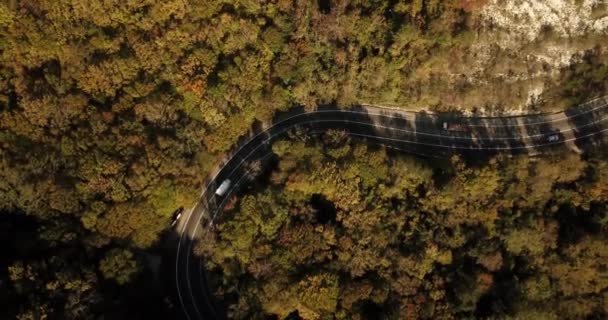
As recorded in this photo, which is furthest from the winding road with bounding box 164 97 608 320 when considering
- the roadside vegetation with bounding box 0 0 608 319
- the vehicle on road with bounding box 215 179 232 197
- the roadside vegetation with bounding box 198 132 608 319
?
the roadside vegetation with bounding box 198 132 608 319

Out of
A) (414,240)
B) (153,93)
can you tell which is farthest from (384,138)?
(153,93)

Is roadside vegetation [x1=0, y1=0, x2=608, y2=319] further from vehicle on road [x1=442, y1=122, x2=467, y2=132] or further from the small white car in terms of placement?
the small white car

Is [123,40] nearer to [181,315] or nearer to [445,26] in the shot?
[181,315]

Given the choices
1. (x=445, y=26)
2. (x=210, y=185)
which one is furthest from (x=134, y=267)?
(x=445, y=26)

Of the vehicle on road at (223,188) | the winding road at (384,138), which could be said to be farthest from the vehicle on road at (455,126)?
the vehicle on road at (223,188)

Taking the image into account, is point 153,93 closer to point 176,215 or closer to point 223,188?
point 223,188

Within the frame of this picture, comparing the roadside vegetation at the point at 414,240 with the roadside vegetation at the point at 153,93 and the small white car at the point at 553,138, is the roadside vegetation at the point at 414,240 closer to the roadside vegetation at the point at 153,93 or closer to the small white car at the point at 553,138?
the roadside vegetation at the point at 153,93
